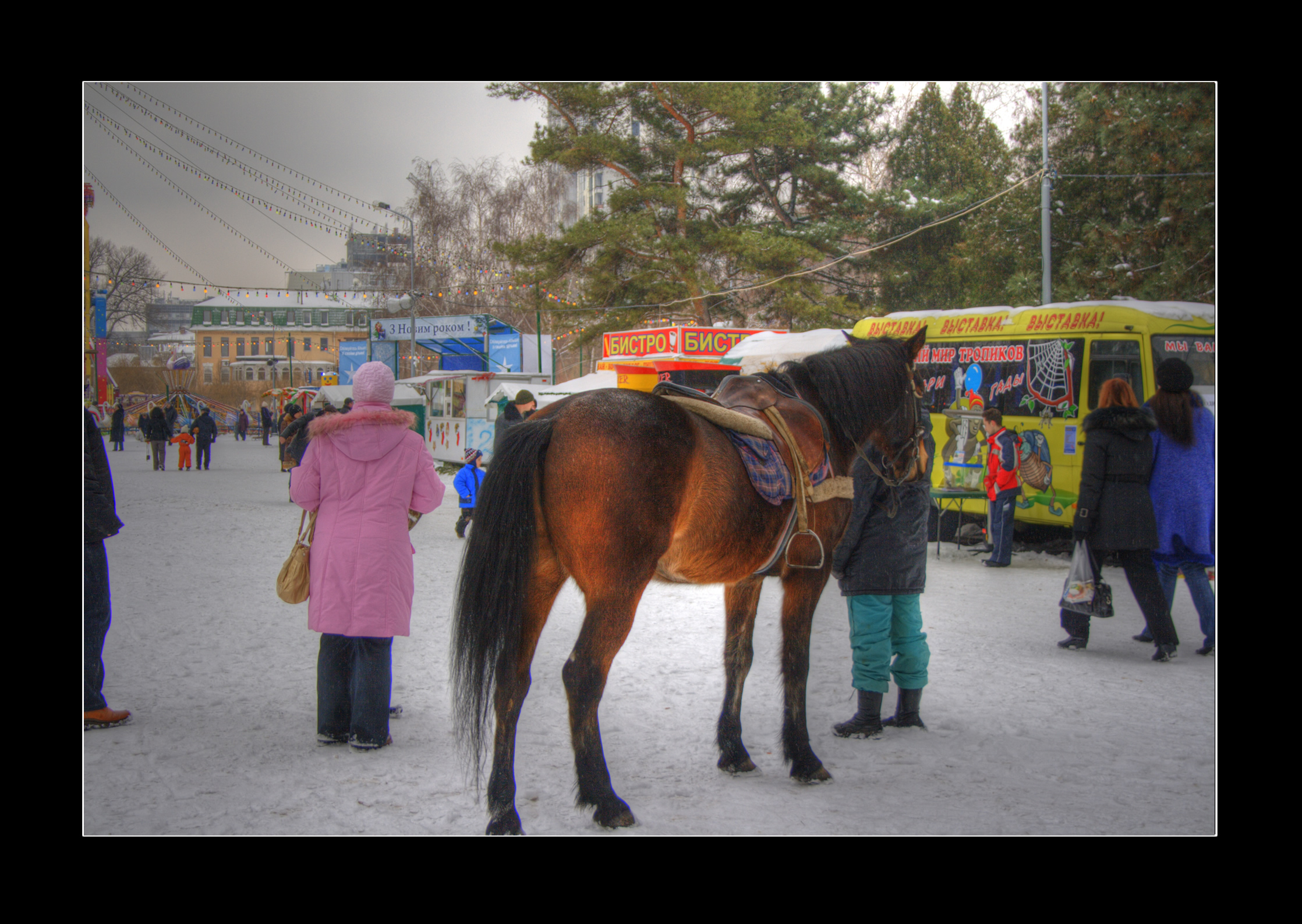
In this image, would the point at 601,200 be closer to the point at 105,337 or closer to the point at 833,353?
the point at 105,337

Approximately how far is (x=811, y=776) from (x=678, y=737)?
654mm

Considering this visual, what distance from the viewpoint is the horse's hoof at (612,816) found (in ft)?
9.37

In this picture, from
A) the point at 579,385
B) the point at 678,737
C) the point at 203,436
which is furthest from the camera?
the point at 203,436

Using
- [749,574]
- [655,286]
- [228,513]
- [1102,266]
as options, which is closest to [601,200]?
[655,286]

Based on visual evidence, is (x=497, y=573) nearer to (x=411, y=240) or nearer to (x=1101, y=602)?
(x=1101, y=602)

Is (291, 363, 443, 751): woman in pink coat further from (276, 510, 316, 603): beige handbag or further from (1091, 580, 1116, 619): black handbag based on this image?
(1091, 580, 1116, 619): black handbag

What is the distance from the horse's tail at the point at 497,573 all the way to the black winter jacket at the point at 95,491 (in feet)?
5.31

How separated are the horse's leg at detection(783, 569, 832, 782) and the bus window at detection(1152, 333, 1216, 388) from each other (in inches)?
266

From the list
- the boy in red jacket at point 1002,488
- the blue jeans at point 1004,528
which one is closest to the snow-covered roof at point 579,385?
the boy in red jacket at point 1002,488

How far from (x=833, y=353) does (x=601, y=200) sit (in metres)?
7.65

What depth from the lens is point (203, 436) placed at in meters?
17.3

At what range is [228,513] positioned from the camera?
11.7 metres

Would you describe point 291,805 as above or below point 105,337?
below

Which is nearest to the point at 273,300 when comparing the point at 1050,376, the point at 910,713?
the point at 910,713
